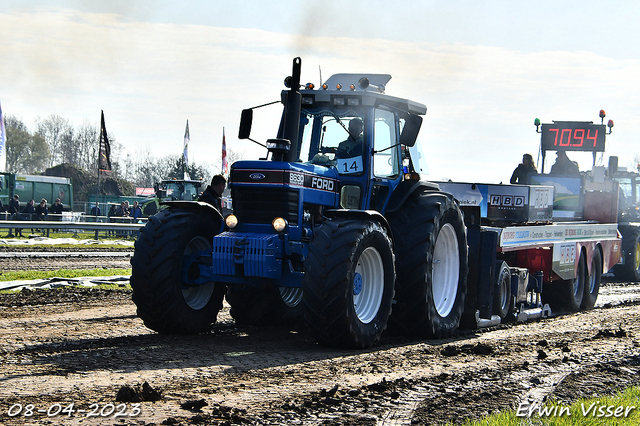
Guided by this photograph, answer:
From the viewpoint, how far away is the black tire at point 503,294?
1028cm

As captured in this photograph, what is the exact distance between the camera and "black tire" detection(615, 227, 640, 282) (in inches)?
785

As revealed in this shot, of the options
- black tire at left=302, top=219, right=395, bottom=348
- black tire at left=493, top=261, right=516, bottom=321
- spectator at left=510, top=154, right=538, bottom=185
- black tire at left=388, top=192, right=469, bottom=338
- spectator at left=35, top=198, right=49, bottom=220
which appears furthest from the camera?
spectator at left=35, top=198, right=49, bottom=220

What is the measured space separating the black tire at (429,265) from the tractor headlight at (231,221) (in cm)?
186

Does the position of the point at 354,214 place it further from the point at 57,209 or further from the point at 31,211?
the point at 57,209

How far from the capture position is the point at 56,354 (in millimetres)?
6934

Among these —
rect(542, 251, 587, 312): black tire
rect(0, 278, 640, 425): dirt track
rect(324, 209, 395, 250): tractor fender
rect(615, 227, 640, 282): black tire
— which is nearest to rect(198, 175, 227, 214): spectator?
rect(0, 278, 640, 425): dirt track

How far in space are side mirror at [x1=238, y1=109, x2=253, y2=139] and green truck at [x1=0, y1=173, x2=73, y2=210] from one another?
3478cm

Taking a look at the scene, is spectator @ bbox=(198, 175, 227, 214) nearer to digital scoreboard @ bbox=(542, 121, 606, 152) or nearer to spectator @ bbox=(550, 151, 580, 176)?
spectator @ bbox=(550, 151, 580, 176)

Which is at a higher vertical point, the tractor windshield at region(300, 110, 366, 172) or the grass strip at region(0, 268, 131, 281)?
the tractor windshield at region(300, 110, 366, 172)

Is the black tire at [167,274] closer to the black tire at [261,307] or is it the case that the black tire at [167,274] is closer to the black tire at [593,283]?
the black tire at [261,307]

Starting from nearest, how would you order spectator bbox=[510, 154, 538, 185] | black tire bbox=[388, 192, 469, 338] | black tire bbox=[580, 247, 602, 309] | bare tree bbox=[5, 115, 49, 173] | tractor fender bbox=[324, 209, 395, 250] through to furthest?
1. tractor fender bbox=[324, 209, 395, 250]
2. black tire bbox=[388, 192, 469, 338]
3. black tire bbox=[580, 247, 602, 309]
4. spectator bbox=[510, 154, 538, 185]
5. bare tree bbox=[5, 115, 49, 173]

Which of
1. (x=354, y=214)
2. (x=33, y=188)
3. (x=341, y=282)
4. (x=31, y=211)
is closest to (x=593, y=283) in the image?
(x=354, y=214)

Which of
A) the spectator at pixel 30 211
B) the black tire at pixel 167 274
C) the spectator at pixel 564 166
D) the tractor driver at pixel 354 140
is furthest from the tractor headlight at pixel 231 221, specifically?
the spectator at pixel 30 211

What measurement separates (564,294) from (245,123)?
7444mm
